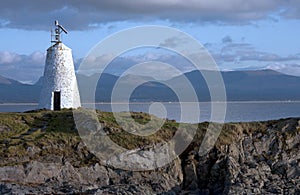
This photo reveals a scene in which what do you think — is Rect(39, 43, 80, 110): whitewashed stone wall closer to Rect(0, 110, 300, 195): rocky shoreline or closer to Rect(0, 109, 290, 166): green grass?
Rect(0, 109, 290, 166): green grass

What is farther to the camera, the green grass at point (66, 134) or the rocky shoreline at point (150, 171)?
the green grass at point (66, 134)

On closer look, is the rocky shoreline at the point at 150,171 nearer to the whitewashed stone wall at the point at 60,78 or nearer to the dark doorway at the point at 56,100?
the dark doorway at the point at 56,100

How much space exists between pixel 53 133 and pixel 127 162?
5.88 metres

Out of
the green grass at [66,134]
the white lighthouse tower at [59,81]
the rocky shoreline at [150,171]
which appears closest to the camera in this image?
the rocky shoreline at [150,171]

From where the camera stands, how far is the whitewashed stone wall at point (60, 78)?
46719mm

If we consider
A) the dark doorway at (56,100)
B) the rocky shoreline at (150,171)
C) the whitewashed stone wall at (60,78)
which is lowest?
the rocky shoreline at (150,171)

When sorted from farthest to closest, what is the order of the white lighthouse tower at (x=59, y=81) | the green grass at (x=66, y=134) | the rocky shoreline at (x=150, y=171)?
1. the white lighthouse tower at (x=59, y=81)
2. the green grass at (x=66, y=134)
3. the rocky shoreline at (x=150, y=171)

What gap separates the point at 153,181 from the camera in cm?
3541

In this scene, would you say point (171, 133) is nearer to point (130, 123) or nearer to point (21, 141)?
point (130, 123)

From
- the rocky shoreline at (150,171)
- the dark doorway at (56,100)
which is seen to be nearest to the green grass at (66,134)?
the rocky shoreline at (150,171)

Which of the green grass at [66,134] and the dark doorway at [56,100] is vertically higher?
the dark doorway at [56,100]

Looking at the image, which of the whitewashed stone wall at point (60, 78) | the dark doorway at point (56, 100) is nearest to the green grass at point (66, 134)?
the dark doorway at point (56, 100)

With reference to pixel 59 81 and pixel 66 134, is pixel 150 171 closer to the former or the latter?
pixel 66 134

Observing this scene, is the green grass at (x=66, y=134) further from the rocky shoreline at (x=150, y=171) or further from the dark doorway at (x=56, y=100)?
the dark doorway at (x=56, y=100)
